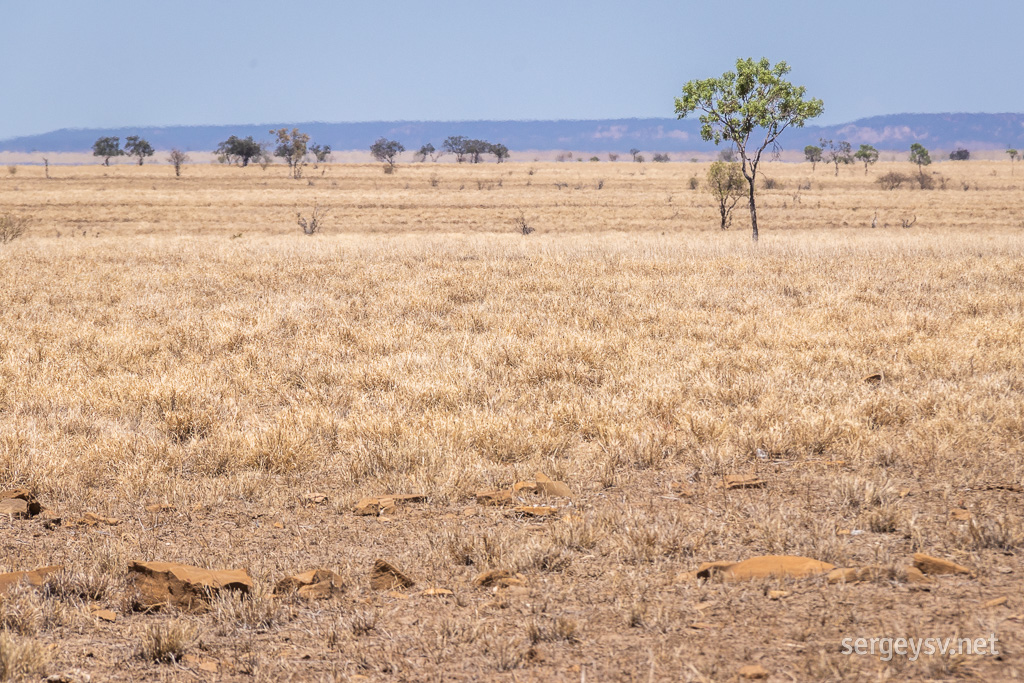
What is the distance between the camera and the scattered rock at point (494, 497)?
493 cm

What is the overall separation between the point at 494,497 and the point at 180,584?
2025mm

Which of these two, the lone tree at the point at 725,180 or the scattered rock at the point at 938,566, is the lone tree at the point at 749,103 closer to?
the lone tree at the point at 725,180

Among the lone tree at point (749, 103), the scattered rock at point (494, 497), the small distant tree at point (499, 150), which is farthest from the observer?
the small distant tree at point (499, 150)

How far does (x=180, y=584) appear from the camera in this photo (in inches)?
141

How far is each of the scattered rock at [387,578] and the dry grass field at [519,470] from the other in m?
0.05

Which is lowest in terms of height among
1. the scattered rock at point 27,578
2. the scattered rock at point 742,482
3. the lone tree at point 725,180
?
the scattered rock at point 742,482

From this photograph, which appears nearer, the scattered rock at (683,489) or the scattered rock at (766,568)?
the scattered rock at (766,568)

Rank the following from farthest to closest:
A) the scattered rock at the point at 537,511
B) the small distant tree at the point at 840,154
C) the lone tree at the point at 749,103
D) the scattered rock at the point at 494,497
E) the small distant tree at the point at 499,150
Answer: the small distant tree at the point at 499,150, the small distant tree at the point at 840,154, the lone tree at the point at 749,103, the scattered rock at the point at 494,497, the scattered rock at the point at 537,511

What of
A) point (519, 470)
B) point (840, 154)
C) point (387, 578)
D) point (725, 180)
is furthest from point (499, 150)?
point (387, 578)

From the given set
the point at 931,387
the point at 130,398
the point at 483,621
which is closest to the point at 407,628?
the point at 483,621

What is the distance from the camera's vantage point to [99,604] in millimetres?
3572

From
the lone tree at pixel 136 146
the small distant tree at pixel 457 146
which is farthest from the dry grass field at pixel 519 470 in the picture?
the small distant tree at pixel 457 146

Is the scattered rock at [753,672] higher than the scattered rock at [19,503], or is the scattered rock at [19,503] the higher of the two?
the scattered rock at [753,672]

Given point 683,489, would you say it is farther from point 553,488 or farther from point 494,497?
point 494,497
